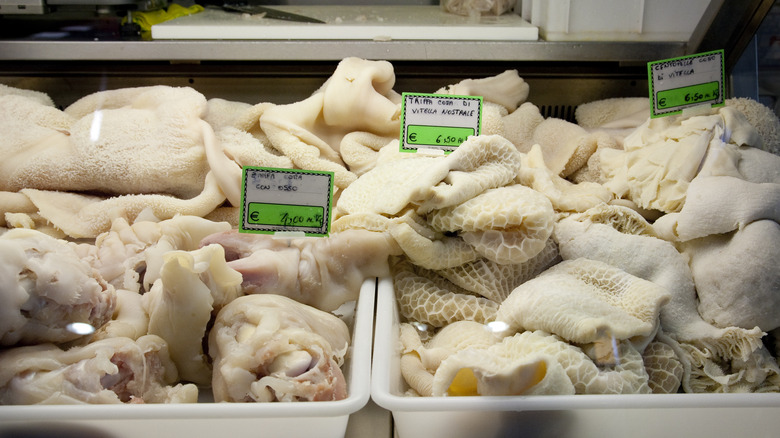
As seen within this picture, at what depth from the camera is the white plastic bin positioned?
1.56 meters

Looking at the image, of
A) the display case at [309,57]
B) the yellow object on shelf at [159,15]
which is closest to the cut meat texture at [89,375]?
the display case at [309,57]

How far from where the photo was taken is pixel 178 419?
86 cm

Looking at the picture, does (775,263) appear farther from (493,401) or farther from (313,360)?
(313,360)

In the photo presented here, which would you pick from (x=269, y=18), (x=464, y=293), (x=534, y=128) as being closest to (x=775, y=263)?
(x=464, y=293)

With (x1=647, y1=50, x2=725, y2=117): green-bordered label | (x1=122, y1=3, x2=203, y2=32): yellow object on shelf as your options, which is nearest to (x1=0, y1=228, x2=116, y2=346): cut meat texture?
(x1=122, y1=3, x2=203, y2=32): yellow object on shelf

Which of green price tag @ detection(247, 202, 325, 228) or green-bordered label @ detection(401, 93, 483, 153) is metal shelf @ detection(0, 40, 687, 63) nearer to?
green-bordered label @ detection(401, 93, 483, 153)

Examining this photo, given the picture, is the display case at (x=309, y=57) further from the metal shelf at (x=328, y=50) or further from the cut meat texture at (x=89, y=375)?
the cut meat texture at (x=89, y=375)

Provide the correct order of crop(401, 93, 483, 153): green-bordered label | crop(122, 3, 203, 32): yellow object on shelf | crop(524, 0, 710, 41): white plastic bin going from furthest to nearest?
crop(122, 3, 203, 32): yellow object on shelf
crop(524, 0, 710, 41): white plastic bin
crop(401, 93, 483, 153): green-bordered label

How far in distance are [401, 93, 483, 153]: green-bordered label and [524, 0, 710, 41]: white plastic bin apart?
428mm

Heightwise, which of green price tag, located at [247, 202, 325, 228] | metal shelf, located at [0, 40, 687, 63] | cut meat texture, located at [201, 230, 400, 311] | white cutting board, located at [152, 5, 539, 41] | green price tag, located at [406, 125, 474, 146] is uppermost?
white cutting board, located at [152, 5, 539, 41]

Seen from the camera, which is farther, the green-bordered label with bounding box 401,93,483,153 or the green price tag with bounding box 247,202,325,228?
the green-bordered label with bounding box 401,93,483,153

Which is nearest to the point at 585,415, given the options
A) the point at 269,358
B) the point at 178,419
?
the point at 269,358

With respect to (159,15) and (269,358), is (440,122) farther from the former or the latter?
(159,15)

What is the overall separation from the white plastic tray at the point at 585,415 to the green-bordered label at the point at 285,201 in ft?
1.16
